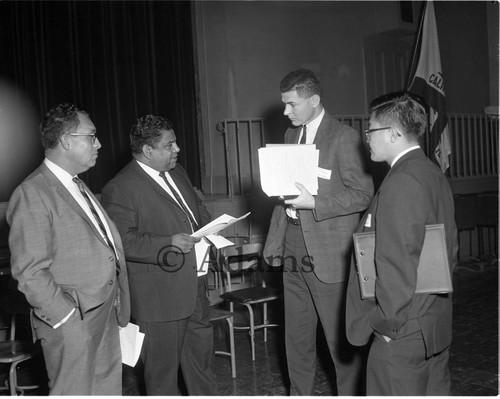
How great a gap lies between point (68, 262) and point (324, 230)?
138 cm

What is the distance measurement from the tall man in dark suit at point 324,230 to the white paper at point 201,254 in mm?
354

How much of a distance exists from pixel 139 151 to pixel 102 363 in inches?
45.2

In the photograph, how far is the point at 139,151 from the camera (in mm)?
3033

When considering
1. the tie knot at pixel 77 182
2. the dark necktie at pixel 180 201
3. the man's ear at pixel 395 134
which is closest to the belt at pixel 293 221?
the dark necktie at pixel 180 201

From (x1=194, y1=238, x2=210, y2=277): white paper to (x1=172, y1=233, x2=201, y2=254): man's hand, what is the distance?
20 centimetres

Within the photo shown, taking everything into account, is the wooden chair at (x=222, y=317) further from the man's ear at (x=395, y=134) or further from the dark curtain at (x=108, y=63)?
the dark curtain at (x=108, y=63)

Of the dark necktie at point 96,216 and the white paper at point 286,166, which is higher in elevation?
the white paper at point 286,166

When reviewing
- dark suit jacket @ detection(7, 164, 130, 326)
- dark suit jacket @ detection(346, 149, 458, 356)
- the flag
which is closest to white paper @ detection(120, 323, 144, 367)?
dark suit jacket @ detection(7, 164, 130, 326)

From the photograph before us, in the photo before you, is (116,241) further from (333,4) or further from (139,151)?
(333,4)

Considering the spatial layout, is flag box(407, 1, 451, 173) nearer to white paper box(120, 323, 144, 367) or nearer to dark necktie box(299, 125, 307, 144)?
dark necktie box(299, 125, 307, 144)

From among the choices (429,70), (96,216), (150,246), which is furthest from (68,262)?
(429,70)

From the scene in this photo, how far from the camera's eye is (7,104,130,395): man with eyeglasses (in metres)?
2.26

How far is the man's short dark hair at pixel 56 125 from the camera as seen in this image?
8.12ft

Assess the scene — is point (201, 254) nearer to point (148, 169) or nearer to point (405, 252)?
point (148, 169)
